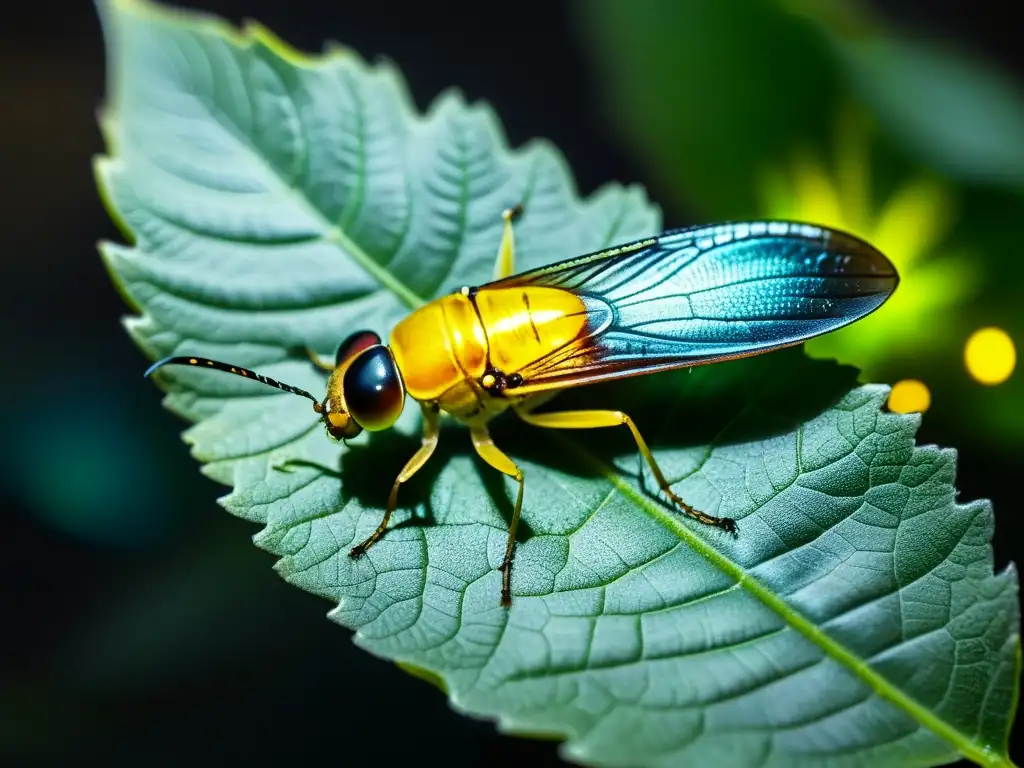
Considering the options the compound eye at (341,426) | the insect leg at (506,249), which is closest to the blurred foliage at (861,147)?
the insect leg at (506,249)

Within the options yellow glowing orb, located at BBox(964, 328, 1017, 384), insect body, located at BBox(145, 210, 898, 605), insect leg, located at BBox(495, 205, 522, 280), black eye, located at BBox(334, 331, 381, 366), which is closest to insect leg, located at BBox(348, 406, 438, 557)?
insect body, located at BBox(145, 210, 898, 605)

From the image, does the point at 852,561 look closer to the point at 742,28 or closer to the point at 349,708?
the point at 349,708

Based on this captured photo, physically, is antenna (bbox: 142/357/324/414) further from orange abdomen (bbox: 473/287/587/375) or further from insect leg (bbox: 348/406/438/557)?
orange abdomen (bbox: 473/287/587/375)

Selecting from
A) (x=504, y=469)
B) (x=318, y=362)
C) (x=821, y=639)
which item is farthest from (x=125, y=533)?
(x=821, y=639)

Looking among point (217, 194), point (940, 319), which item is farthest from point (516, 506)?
point (940, 319)

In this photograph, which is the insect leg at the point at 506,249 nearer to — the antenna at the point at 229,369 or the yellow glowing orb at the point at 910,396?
the antenna at the point at 229,369
